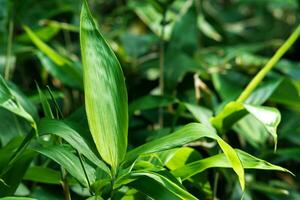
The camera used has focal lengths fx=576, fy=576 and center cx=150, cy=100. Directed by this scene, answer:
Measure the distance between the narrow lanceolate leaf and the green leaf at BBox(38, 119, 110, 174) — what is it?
0.06 ft

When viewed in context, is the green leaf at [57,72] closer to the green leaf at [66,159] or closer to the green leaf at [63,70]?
the green leaf at [63,70]

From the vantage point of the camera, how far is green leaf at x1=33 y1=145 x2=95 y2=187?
57 cm

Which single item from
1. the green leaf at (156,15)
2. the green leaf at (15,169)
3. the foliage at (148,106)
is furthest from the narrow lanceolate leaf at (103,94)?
the green leaf at (156,15)

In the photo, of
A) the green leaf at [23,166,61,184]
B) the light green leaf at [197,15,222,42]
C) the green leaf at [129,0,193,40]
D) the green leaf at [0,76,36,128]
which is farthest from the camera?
the light green leaf at [197,15,222,42]

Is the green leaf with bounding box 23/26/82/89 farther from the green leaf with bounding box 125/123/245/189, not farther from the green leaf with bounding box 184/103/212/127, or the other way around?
the green leaf with bounding box 125/123/245/189

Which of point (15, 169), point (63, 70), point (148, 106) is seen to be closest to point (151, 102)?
point (148, 106)

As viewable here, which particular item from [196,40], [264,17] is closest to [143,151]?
[196,40]

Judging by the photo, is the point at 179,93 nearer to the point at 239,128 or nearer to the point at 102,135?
the point at 239,128

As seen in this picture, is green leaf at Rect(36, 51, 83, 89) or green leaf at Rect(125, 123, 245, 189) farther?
green leaf at Rect(36, 51, 83, 89)

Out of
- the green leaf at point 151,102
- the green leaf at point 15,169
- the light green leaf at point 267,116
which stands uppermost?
the light green leaf at point 267,116

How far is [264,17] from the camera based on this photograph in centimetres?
172

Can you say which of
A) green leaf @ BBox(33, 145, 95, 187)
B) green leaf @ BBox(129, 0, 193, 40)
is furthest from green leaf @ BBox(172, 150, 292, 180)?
green leaf @ BBox(129, 0, 193, 40)

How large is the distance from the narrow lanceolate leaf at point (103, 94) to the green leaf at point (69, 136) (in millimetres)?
20

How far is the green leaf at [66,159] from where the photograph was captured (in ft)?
1.87
